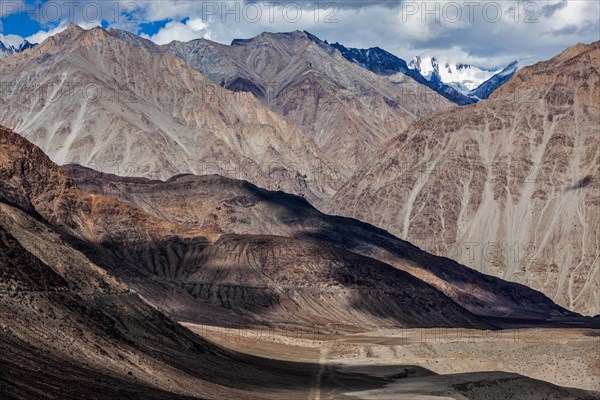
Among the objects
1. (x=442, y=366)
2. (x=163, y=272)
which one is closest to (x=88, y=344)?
(x=442, y=366)

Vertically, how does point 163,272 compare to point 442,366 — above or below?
above

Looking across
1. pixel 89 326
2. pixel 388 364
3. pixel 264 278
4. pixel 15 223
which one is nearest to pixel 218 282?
pixel 264 278

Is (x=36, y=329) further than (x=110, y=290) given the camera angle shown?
No

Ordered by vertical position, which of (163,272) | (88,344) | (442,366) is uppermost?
(163,272)

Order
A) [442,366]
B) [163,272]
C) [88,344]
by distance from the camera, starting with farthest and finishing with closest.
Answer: [163,272], [442,366], [88,344]

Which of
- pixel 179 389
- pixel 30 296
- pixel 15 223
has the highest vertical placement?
pixel 15 223

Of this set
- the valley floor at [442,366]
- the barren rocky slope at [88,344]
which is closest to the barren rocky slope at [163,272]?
the valley floor at [442,366]

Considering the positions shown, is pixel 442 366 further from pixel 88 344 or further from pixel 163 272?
pixel 163 272

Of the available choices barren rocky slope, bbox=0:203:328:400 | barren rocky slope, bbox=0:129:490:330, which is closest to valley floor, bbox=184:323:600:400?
barren rocky slope, bbox=0:203:328:400

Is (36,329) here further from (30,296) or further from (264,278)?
(264,278)
